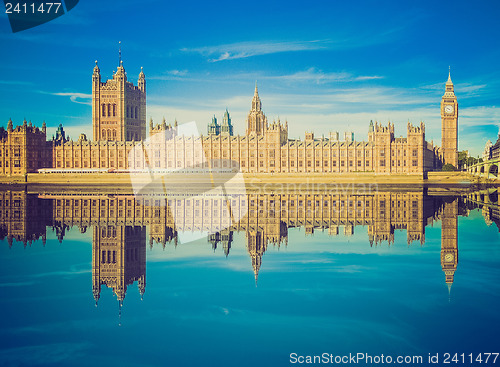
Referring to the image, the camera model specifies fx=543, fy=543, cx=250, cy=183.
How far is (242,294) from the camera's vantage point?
20.6 metres

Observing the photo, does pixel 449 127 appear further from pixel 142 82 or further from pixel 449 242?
pixel 449 242

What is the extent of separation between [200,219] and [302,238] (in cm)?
1437

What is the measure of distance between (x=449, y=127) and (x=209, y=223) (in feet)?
375

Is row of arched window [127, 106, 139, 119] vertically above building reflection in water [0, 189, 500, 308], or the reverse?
row of arched window [127, 106, 139, 119]

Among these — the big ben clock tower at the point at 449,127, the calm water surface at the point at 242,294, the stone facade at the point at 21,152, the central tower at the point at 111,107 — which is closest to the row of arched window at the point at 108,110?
the central tower at the point at 111,107

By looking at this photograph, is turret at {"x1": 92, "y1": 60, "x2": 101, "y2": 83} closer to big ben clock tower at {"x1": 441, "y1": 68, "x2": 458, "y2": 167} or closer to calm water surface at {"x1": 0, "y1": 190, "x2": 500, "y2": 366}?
big ben clock tower at {"x1": 441, "y1": 68, "x2": 458, "y2": 167}

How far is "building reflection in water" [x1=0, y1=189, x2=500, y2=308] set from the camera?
27020mm

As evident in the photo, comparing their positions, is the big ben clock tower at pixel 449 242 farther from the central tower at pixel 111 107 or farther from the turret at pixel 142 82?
the turret at pixel 142 82

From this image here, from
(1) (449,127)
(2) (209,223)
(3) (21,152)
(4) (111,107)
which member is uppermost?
(4) (111,107)

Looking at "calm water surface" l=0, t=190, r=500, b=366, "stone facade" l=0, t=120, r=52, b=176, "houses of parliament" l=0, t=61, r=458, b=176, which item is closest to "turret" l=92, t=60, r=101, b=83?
"houses of parliament" l=0, t=61, r=458, b=176

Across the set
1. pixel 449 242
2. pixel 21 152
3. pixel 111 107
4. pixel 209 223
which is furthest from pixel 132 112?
pixel 449 242

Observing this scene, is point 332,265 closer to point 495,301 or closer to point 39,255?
point 495,301

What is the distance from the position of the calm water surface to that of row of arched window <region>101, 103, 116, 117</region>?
10981 cm

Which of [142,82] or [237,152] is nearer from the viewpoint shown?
[237,152]
